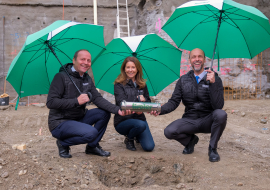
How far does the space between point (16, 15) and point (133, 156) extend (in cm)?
806

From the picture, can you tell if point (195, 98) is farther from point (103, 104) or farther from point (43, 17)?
point (43, 17)

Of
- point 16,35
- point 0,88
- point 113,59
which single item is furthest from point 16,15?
point 113,59

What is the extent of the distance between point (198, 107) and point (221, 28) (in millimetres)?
1235

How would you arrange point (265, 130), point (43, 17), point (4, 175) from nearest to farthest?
point (4, 175) → point (265, 130) → point (43, 17)

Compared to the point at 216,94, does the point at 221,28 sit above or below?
above

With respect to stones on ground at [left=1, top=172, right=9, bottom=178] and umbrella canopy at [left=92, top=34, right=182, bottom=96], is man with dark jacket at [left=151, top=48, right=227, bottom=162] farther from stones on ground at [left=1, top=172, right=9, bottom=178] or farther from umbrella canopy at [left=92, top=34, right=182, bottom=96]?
stones on ground at [left=1, top=172, right=9, bottom=178]

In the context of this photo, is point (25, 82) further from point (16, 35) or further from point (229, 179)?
point (16, 35)

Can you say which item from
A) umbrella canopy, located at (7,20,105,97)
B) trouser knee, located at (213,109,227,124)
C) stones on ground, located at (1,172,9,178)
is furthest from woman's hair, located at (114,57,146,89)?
stones on ground, located at (1,172,9,178)

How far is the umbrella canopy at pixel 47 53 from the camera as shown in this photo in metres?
3.16

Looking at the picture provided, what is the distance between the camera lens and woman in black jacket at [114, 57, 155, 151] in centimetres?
355

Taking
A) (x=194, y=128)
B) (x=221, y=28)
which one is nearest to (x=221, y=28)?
(x=221, y=28)

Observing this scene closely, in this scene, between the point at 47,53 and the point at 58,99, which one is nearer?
the point at 58,99

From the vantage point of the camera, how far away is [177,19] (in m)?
3.69

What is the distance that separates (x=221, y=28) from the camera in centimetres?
363
